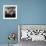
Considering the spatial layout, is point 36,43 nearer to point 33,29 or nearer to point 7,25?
point 33,29

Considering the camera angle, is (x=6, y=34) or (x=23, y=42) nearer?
(x=23, y=42)

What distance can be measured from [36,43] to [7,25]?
1123 mm

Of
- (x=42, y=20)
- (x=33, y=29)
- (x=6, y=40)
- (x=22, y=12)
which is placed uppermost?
(x=22, y=12)

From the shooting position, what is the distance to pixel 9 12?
165 inches

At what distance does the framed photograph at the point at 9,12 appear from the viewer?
4.18m

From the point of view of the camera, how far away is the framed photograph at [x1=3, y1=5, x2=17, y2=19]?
4.18 m

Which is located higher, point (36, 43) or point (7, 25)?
point (7, 25)

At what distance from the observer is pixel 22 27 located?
13.5ft

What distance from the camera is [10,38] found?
403 cm

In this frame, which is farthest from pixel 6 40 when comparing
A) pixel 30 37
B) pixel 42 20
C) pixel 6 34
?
pixel 42 20

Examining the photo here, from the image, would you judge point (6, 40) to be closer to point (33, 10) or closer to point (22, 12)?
point (22, 12)

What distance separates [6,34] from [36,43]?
105 centimetres

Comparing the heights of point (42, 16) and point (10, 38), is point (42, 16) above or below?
above

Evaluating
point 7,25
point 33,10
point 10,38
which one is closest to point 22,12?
point 33,10
